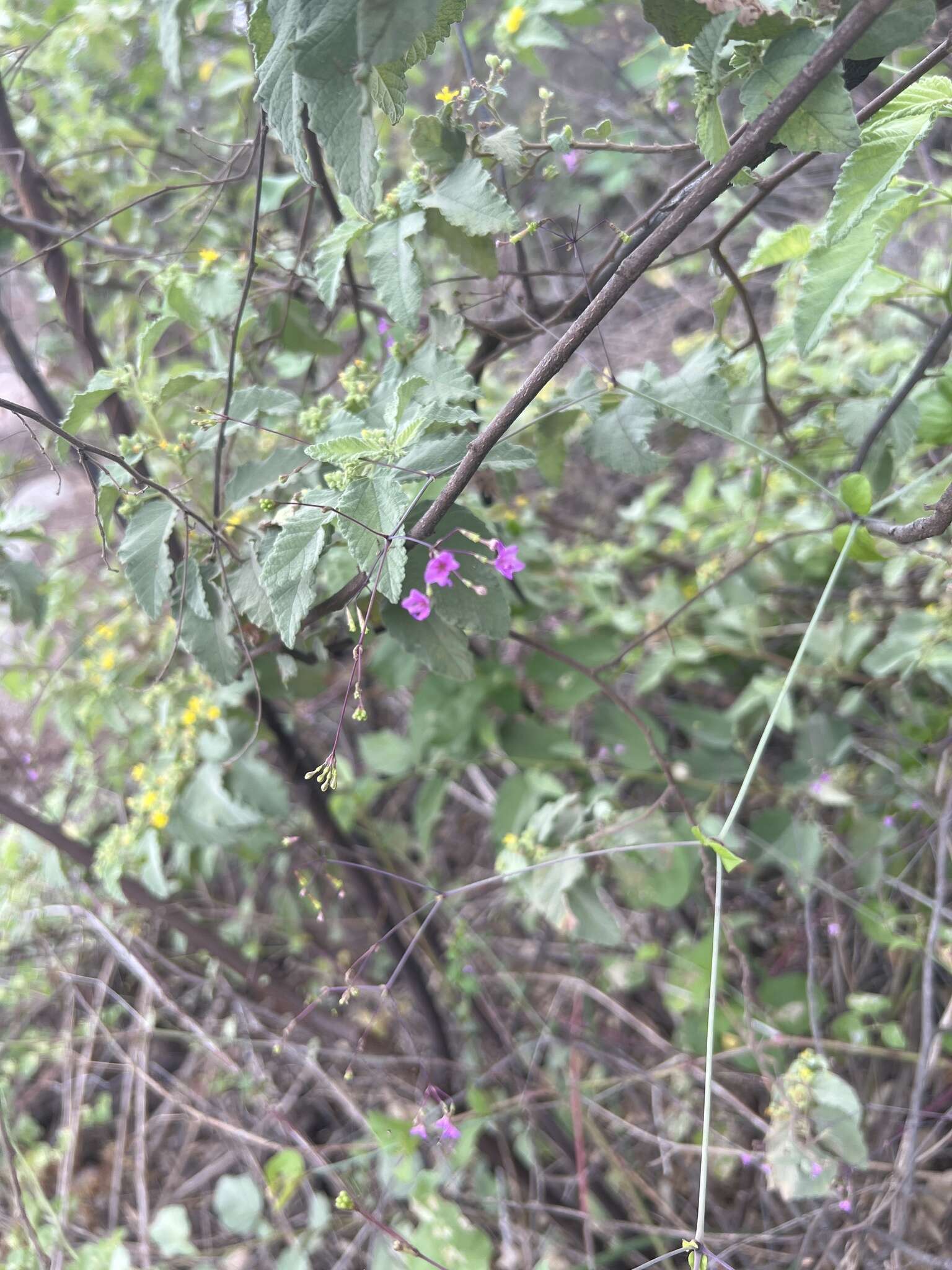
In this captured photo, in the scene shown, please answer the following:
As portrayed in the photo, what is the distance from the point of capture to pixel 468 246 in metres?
1.01

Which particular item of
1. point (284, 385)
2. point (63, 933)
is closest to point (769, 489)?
point (284, 385)

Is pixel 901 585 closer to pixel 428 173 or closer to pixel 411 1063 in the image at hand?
pixel 428 173

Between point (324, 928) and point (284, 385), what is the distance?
4.95ft

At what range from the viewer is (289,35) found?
25.2 inches

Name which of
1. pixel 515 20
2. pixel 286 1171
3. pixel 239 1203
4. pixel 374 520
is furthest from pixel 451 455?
pixel 239 1203

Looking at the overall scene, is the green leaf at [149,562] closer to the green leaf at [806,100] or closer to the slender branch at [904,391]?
the green leaf at [806,100]

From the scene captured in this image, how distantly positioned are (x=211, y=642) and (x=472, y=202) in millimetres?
565

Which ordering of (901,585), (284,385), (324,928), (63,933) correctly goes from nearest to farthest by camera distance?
1. (901,585)
2. (324,928)
3. (63,933)
4. (284,385)

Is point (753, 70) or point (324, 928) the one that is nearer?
point (753, 70)

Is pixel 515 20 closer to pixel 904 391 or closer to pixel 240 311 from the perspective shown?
pixel 240 311

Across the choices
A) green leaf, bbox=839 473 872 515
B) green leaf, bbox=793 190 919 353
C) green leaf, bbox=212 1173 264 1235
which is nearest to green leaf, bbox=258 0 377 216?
green leaf, bbox=793 190 919 353

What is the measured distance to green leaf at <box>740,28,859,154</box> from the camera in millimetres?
686

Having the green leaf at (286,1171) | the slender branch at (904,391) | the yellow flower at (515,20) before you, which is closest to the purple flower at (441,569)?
the slender branch at (904,391)

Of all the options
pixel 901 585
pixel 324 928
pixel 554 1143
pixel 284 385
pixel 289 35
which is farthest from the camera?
pixel 284 385
